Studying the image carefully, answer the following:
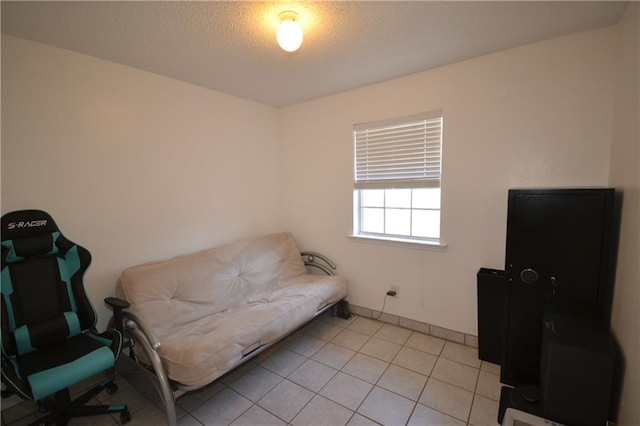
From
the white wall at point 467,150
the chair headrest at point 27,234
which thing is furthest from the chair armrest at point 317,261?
the chair headrest at point 27,234

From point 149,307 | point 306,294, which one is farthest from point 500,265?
point 149,307

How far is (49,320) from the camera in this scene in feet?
5.66

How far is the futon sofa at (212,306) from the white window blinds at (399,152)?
1.16m

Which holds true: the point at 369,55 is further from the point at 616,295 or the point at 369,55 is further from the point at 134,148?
the point at 616,295

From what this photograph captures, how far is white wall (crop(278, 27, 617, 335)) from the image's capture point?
1931 mm

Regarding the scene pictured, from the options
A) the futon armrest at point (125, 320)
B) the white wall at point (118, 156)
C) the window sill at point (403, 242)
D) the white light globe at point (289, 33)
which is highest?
the white light globe at point (289, 33)

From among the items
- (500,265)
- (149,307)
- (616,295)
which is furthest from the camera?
(500,265)

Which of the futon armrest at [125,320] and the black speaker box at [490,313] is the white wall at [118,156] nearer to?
the futon armrest at [125,320]

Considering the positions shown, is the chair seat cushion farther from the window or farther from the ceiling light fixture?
the window

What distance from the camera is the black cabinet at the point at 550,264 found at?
1.65m

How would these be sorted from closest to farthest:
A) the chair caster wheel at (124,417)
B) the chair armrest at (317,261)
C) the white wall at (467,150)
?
the chair caster wheel at (124,417)
the white wall at (467,150)
the chair armrest at (317,261)

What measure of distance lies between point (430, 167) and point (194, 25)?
6.91 feet

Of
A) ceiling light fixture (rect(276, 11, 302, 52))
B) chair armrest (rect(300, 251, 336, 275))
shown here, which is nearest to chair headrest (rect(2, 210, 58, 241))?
ceiling light fixture (rect(276, 11, 302, 52))

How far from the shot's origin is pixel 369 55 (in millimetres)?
2158
